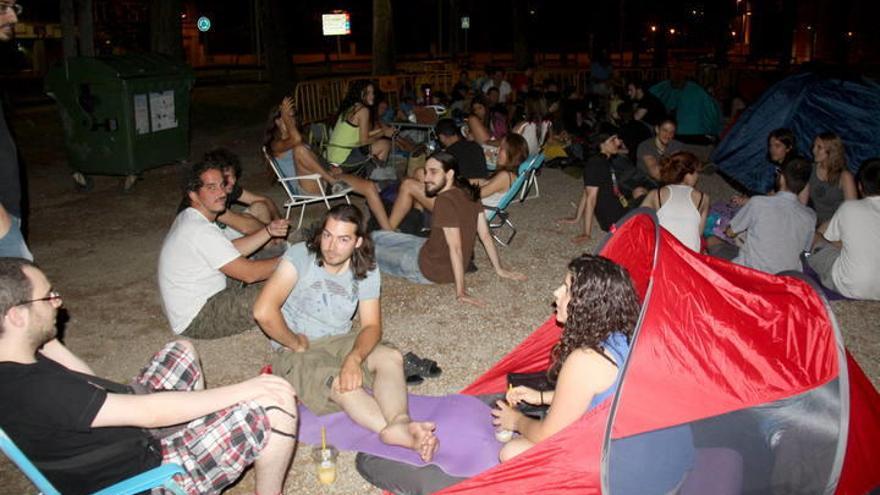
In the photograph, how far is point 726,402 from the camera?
9.39 feet

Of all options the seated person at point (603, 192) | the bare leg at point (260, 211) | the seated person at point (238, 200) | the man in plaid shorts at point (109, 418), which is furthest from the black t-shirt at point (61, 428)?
the seated person at point (603, 192)

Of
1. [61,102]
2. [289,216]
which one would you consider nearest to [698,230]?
[289,216]

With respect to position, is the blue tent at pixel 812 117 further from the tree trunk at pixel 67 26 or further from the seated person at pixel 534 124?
the tree trunk at pixel 67 26

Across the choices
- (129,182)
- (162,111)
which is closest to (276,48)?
(162,111)

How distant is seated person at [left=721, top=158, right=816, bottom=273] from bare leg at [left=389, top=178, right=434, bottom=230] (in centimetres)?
280

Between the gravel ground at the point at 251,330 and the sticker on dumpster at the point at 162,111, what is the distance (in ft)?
3.28

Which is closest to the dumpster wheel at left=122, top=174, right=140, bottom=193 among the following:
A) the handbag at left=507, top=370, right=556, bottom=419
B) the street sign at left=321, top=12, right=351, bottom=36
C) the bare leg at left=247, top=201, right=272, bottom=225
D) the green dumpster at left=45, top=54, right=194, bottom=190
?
the green dumpster at left=45, top=54, right=194, bottom=190

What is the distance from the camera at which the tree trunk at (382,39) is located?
20.5 meters

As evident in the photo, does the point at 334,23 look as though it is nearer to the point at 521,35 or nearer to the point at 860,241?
the point at 521,35

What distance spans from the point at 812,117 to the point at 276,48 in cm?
1562

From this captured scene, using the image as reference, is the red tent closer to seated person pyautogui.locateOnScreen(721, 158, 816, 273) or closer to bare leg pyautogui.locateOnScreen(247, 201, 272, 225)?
seated person pyautogui.locateOnScreen(721, 158, 816, 273)

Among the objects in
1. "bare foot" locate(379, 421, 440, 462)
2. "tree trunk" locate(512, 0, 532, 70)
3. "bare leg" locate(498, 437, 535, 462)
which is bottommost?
"bare foot" locate(379, 421, 440, 462)

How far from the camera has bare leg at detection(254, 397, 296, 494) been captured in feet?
9.76

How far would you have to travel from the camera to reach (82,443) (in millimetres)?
2480
